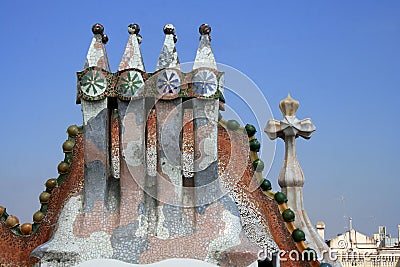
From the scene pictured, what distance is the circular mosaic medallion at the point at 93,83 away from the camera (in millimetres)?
10070

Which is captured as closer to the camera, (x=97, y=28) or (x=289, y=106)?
(x=97, y=28)

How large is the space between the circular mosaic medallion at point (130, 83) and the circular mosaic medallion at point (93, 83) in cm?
31

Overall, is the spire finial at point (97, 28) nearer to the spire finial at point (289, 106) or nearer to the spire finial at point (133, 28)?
the spire finial at point (133, 28)

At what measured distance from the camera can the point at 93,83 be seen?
1010 centimetres

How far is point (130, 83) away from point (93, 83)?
0.63m

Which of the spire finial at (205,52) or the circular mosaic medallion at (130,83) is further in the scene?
the spire finial at (205,52)

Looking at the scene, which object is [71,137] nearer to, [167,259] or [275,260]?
[167,259]

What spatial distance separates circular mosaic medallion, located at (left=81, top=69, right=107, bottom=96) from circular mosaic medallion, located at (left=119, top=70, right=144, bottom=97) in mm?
310

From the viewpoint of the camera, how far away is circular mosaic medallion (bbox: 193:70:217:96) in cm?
1003

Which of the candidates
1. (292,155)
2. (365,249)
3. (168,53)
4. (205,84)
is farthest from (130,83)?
(365,249)

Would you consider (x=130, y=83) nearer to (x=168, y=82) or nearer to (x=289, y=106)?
(x=168, y=82)

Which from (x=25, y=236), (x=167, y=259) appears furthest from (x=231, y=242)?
(x=25, y=236)

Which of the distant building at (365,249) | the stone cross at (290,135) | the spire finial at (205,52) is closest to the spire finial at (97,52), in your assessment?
the spire finial at (205,52)

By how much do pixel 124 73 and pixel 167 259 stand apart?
125 inches
